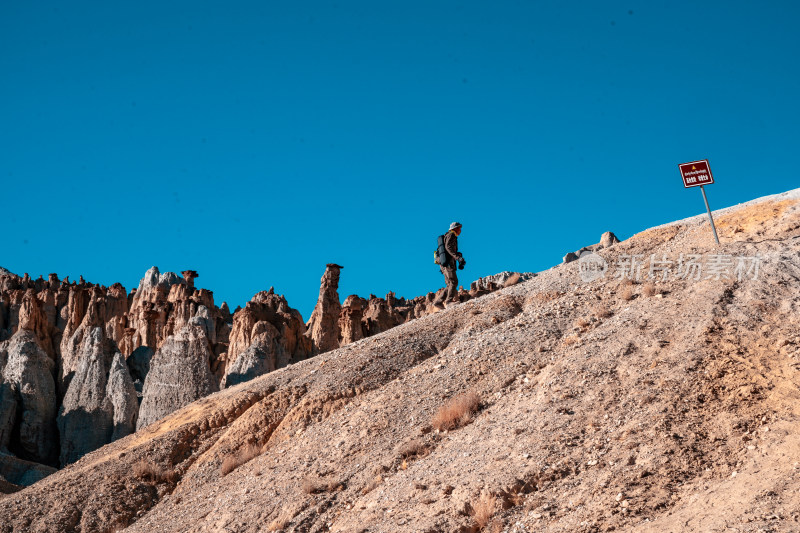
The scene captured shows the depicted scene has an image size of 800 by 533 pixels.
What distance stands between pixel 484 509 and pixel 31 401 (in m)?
37.2

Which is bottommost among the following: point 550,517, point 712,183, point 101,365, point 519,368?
point 550,517

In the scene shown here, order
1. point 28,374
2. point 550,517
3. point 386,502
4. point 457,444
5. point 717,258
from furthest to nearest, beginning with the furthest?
point 28,374, point 717,258, point 457,444, point 386,502, point 550,517

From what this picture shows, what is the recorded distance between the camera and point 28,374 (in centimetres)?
4478

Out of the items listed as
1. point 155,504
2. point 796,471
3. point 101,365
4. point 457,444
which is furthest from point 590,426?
point 101,365

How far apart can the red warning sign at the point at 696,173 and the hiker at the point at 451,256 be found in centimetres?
661

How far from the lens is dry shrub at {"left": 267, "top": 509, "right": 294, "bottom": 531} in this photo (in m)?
14.3

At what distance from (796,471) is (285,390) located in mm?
12277

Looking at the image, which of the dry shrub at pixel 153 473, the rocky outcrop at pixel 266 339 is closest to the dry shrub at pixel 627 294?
the dry shrub at pixel 153 473

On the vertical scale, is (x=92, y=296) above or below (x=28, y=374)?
above

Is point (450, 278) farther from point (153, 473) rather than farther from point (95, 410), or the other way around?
point (95, 410)

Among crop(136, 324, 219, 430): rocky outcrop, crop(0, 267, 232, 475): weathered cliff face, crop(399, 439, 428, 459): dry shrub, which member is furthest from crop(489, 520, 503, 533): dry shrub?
crop(0, 267, 232, 475): weathered cliff face

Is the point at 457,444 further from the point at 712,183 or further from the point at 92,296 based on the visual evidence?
the point at 92,296

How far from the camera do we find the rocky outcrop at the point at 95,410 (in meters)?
40.8

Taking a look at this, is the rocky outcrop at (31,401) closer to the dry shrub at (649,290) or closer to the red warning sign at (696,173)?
the dry shrub at (649,290)
